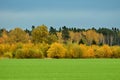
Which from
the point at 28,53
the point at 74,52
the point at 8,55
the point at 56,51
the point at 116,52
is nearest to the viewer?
the point at 8,55

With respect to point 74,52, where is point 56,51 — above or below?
above

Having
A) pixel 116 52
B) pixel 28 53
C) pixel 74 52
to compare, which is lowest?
pixel 28 53

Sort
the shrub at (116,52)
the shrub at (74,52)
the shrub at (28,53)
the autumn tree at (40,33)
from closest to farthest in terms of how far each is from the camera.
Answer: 1. the shrub at (28,53)
2. the shrub at (74,52)
3. the shrub at (116,52)
4. the autumn tree at (40,33)

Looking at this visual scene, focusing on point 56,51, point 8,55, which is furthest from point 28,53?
point 56,51

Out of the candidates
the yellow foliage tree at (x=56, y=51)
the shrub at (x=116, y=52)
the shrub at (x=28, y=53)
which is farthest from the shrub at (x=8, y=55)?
the shrub at (x=116, y=52)

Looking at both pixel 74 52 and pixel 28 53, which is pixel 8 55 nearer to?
pixel 28 53

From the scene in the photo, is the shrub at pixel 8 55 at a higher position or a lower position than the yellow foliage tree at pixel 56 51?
lower

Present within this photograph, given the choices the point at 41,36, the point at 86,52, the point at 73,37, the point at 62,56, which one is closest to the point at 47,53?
A: the point at 62,56

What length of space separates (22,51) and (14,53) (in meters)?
5.31

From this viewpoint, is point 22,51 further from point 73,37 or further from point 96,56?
point 73,37
